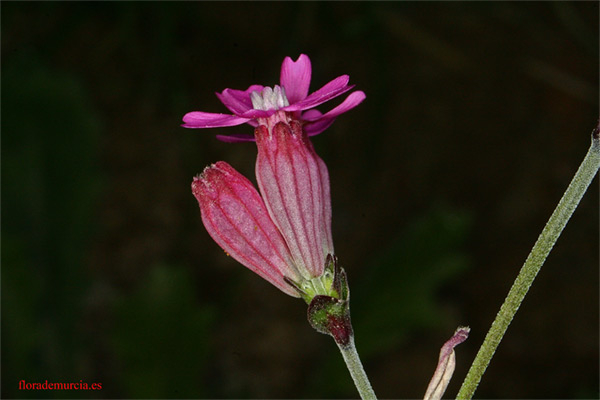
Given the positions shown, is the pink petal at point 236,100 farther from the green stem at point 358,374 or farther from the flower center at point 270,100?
the green stem at point 358,374

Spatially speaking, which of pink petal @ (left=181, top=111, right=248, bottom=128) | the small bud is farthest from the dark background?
the small bud

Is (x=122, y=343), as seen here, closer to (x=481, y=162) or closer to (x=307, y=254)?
(x=307, y=254)

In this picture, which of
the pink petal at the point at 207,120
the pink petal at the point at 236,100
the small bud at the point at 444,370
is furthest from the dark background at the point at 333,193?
the small bud at the point at 444,370

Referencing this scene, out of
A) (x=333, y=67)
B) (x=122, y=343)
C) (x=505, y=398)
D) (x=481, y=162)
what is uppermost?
(x=333, y=67)

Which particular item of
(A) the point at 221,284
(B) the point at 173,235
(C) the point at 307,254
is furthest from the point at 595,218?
(C) the point at 307,254

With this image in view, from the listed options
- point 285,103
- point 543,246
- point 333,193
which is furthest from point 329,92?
point 333,193

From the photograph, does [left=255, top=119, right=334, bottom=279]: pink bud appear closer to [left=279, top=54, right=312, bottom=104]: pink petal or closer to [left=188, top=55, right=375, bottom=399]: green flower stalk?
[left=188, top=55, right=375, bottom=399]: green flower stalk
